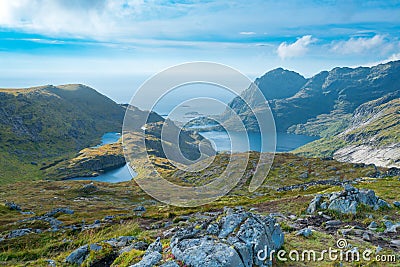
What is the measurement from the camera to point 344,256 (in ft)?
57.7

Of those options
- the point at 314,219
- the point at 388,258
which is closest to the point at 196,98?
the point at 314,219

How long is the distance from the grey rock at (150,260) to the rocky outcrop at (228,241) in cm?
87

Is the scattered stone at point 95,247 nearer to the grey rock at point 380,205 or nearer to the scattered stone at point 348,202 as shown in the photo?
the scattered stone at point 348,202

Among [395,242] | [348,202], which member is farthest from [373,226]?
[348,202]

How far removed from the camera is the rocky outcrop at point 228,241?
14.3 metres

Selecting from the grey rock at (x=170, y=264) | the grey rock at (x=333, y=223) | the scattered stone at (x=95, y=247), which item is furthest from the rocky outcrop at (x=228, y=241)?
the grey rock at (x=333, y=223)

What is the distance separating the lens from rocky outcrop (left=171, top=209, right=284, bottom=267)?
1435 centimetres

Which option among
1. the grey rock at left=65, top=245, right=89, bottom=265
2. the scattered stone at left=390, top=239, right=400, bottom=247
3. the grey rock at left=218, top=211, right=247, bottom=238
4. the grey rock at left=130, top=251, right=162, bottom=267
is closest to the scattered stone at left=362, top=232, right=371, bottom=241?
the scattered stone at left=390, top=239, right=400, bottom=247

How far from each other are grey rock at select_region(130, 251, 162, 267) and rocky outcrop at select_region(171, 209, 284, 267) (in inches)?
34.4

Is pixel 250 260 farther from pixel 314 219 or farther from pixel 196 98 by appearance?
pixel 196 98

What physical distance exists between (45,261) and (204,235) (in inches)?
468

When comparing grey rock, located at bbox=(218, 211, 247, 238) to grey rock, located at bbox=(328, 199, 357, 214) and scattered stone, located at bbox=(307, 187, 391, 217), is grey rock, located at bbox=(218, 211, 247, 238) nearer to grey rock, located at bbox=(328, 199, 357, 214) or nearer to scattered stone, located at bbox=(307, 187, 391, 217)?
grey rock, located at bbox=(328, 199, 357, 214)

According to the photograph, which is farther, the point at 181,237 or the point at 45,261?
the point at 45,261

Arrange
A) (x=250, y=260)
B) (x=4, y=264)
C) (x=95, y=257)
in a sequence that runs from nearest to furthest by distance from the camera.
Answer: (x=250, y=260) < (x=95, y=257) < (x=4, y=264)
